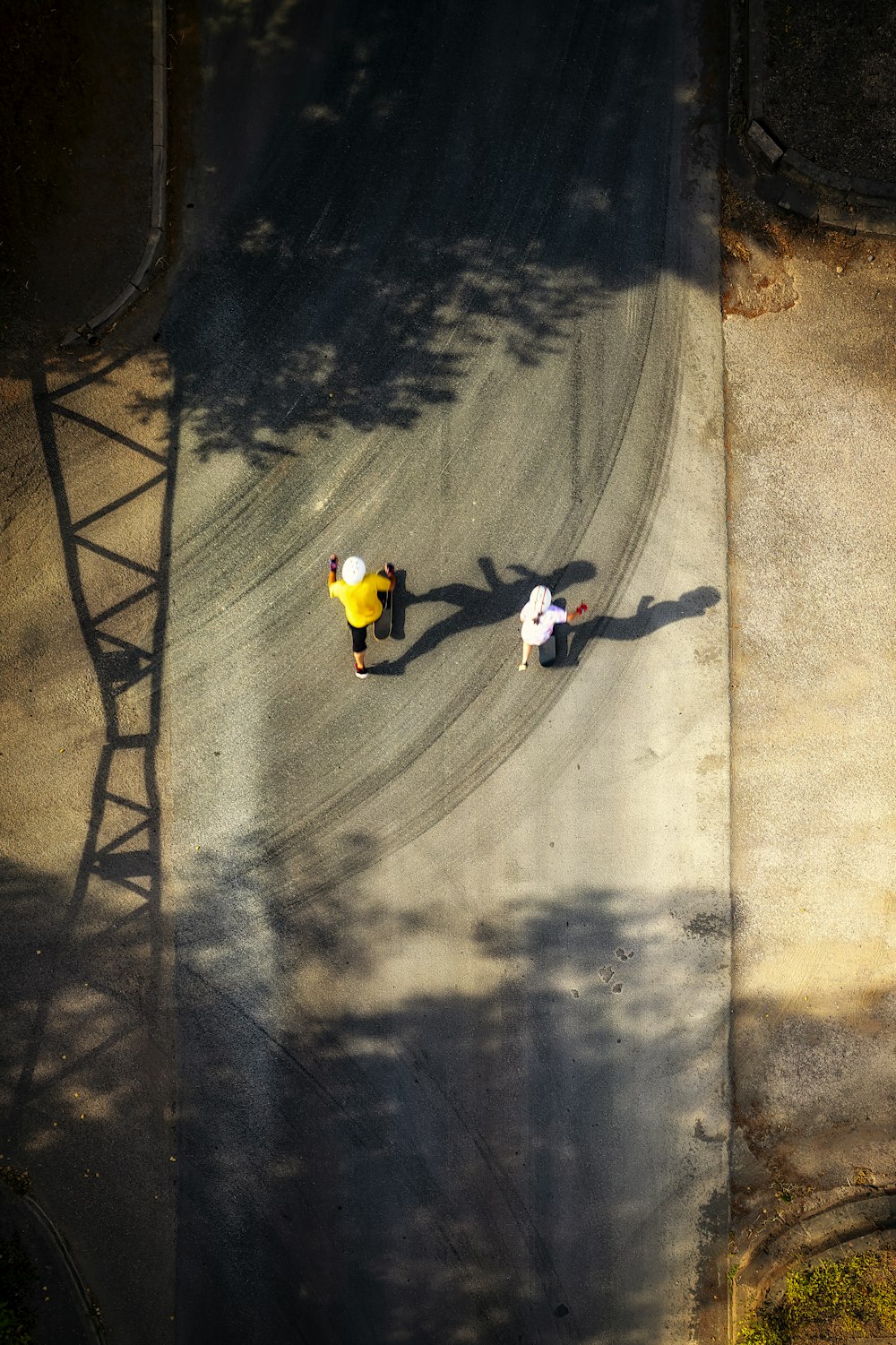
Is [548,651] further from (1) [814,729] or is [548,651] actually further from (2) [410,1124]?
(2) [410,1124]

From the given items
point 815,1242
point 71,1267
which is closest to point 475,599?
point 815,1242

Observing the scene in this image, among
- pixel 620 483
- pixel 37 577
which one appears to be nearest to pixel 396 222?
pixel 620 483

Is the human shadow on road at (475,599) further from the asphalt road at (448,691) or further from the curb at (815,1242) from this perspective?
the curb at (815,1242)

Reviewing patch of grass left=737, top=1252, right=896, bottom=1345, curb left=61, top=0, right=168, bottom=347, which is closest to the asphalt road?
curb left=61, top=0, right=168, bottom=347

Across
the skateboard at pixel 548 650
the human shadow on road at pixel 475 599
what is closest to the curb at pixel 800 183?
the human shadow on road at pixel 475 599

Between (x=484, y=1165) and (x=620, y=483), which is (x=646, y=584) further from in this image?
(x=484, y=1165)

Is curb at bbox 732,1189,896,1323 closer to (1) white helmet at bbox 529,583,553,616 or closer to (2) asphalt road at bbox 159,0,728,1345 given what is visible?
(2) asphalt road at bbox 159,0,728,1345

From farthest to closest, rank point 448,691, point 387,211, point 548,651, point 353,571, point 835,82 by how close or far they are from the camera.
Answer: point 835,82, point 387,211, point 448,691, point 548,651, point 353,571

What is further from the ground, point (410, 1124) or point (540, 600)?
point (540, 600)
